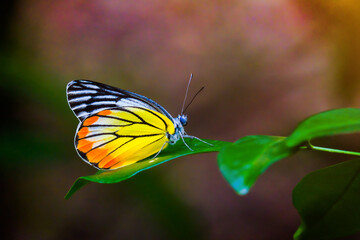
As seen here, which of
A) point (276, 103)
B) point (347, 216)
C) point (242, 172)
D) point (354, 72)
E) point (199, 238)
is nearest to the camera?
point (242, 172)

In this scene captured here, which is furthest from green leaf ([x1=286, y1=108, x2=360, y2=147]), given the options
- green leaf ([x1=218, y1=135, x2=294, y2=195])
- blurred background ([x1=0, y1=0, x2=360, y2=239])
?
blurred background ([x1=0, y1=0, x2=360, y2=239])

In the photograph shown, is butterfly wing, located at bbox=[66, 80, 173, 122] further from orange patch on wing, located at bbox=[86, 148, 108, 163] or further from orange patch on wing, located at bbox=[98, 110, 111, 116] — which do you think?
orange patch on wing, located at bbox=[86, 148, 108, 163]

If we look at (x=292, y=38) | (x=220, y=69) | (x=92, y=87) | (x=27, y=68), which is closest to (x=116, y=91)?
(x=92, y=87)

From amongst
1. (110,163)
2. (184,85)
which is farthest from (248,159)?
(184,85)

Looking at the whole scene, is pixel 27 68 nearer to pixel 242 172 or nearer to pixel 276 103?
pixel 276 103

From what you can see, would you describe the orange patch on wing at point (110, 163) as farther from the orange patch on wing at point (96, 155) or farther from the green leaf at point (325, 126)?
the green leaf at point (325, 126)

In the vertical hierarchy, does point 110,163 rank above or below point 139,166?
below

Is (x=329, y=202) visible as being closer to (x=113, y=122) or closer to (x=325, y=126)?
(x=325, y=126)
